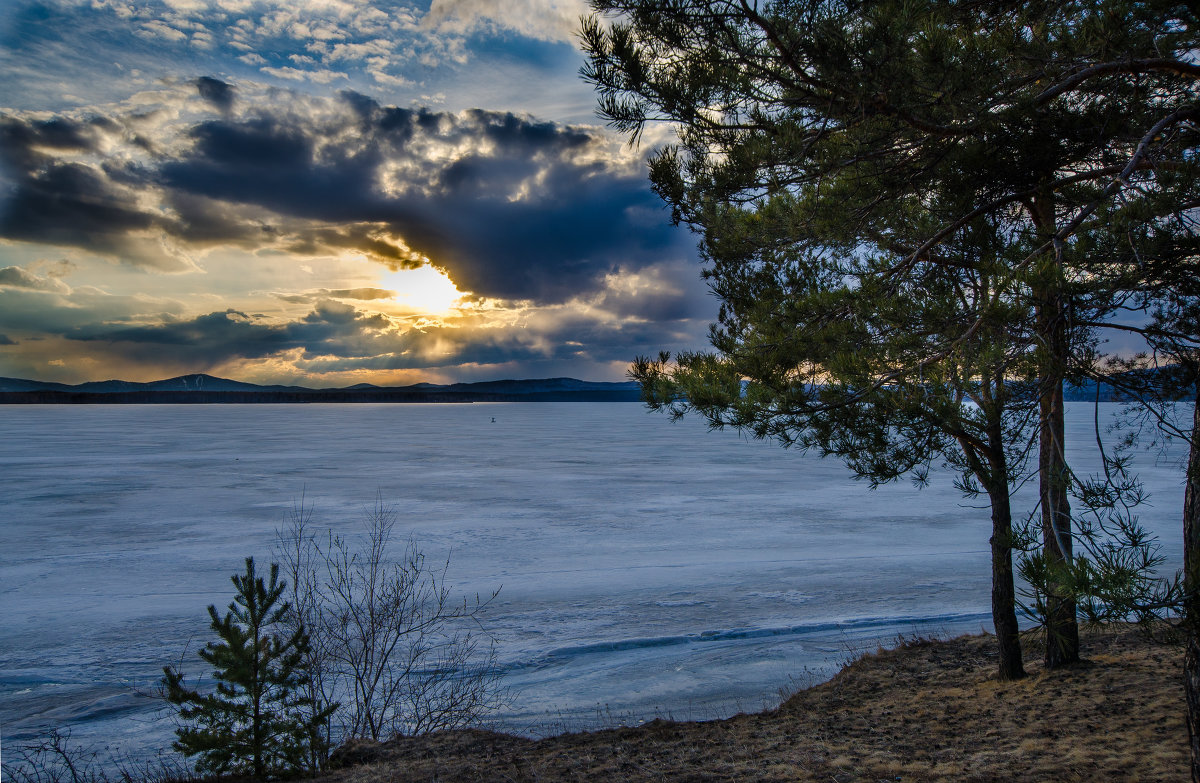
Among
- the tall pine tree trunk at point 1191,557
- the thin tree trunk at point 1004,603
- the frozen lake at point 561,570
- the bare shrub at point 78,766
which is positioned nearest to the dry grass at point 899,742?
the thin tree trunk at point 1004,603

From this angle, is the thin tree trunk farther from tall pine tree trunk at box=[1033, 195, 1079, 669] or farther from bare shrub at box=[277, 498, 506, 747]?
bare shrub at box=[277, 498, 506, 747]

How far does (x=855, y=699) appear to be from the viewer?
6.61 m

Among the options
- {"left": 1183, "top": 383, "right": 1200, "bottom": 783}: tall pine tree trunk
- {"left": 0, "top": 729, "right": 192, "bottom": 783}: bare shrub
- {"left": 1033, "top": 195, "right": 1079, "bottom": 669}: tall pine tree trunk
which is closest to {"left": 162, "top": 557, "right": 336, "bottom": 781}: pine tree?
{"left": 0, "top": 729, "right": 192, "bottom": 783}: bare shrub

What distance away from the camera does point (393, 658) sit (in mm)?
8547

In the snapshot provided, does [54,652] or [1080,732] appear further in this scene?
[54,652]

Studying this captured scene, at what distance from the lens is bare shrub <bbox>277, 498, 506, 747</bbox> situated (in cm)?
640

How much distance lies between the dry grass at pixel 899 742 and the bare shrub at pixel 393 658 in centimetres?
75

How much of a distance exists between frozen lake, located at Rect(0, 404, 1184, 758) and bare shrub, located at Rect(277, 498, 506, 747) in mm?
431

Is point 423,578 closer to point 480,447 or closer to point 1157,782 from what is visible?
point 1157,782

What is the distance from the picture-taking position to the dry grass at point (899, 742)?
450 centimetres

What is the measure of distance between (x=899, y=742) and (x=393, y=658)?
18.7 ft

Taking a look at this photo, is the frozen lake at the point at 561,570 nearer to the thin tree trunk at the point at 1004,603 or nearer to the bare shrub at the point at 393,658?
the bare shrub at the point at 393,658

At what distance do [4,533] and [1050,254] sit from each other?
1927cm

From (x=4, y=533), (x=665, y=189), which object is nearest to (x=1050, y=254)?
(x=665, y=189)
